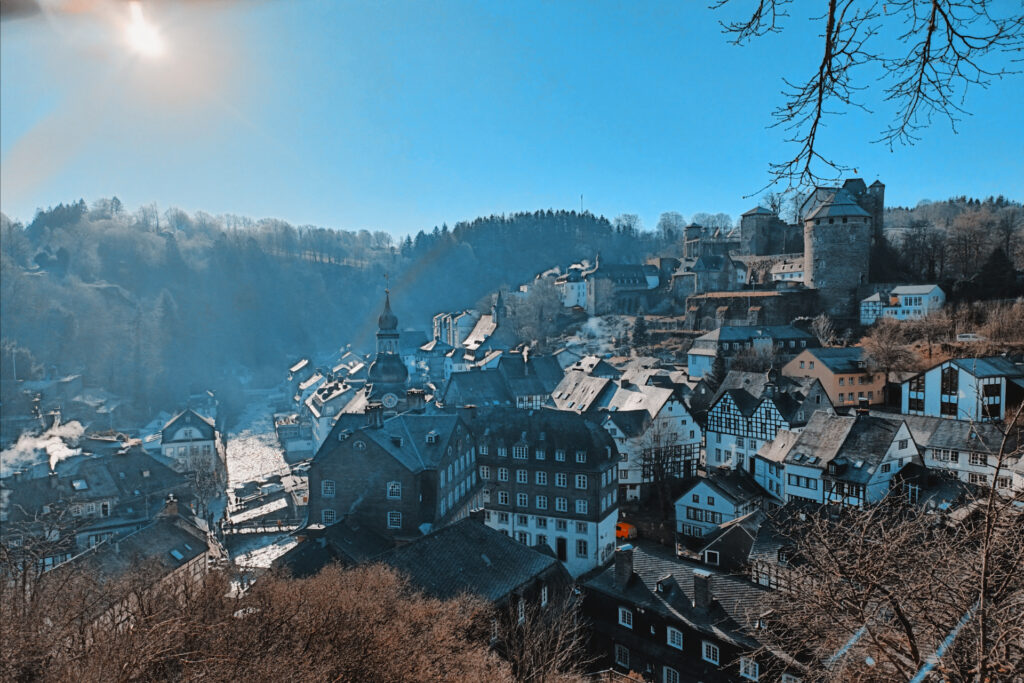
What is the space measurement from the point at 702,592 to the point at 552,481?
360 inches

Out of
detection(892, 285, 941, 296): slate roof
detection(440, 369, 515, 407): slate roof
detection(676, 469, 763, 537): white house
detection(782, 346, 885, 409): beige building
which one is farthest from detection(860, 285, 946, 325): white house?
detection(440, 369, 515, 407): slate roof

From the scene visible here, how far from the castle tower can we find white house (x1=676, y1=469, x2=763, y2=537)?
994 inches

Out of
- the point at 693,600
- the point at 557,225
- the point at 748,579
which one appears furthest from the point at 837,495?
the point at 557,225

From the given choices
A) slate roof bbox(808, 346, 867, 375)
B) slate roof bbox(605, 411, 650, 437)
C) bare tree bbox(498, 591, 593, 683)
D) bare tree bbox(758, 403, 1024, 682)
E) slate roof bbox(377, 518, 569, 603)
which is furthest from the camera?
slate roof bbox(808, 346, 867, 375)

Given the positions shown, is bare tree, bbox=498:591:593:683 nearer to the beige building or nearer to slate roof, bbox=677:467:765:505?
slate roof, bbox=677:467:765:505

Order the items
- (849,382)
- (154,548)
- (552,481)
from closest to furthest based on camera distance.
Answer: (154,548) < (552,481) < (849,382)

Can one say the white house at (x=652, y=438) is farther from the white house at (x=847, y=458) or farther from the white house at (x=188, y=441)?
the white house at (x=188, y=441)

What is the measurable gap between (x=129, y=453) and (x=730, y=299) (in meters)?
43.3

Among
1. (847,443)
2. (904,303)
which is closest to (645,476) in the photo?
(847,443)

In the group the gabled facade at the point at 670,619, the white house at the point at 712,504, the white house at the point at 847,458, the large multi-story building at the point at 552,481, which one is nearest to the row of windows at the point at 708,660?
the gabled facade at the point at 670,619

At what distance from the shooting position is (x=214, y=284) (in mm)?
111062

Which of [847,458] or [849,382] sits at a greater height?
[849,382]

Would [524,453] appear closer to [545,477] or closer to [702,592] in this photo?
[545,477]

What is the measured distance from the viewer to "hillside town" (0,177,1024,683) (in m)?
15.0
